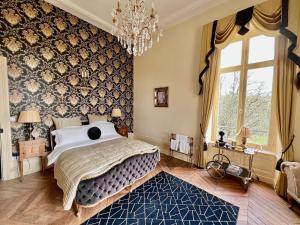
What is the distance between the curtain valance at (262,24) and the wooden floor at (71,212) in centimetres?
211

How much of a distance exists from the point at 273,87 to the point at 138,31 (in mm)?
2496

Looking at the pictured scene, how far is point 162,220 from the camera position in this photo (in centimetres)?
177

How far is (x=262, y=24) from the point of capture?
2.31m

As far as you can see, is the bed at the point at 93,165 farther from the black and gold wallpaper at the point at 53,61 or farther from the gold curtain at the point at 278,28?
the gold curtain at the point at 278,28

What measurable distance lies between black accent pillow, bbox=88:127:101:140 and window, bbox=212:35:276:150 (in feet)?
8.87

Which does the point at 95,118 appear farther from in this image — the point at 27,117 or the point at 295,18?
the point at 295,18

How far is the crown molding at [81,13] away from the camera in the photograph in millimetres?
3068

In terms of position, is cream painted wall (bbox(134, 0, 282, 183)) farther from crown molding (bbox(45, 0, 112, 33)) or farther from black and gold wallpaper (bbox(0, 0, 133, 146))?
crown molding (bbox(45, 0, 112, 33))

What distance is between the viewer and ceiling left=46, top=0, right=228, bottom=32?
9.93 ft

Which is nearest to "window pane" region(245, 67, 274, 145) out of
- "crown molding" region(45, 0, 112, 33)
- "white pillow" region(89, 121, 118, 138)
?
"white pillow" region(89, 121, 118, 138)

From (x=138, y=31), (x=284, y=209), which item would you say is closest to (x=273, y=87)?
(x=284, y=209)

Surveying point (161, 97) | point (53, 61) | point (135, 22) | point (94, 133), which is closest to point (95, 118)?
point (94, 133)

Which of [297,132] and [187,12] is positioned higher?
[187,12]

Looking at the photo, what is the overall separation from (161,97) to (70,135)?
8.21ft
